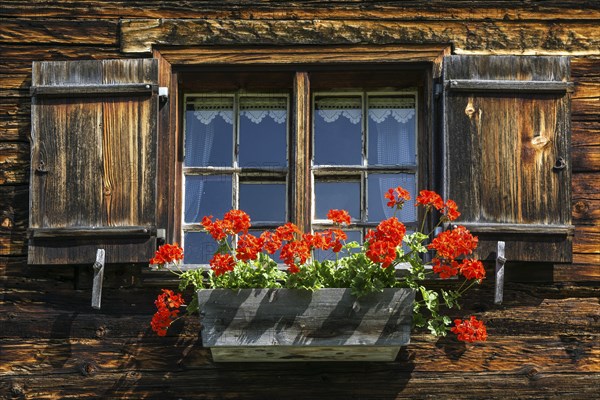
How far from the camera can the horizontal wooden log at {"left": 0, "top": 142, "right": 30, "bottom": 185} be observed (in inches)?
262

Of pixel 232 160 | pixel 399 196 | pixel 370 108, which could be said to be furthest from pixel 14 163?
pixel 399 196

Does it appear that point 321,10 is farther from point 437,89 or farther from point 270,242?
point 270,242

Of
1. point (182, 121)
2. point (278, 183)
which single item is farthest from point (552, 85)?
point (182, 121)

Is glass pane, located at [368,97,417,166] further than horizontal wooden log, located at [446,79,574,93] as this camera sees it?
Yes

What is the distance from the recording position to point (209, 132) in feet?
22.6

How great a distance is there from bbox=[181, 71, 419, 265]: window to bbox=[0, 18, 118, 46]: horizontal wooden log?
480 mm

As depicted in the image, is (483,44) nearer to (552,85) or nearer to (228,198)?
(552,85)

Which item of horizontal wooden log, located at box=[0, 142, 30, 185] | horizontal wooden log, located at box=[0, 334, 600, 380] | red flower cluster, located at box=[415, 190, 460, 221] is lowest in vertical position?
horizontal wooden log, located at box=[0, 334, 600, 380]

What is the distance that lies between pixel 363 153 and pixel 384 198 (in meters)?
0.26

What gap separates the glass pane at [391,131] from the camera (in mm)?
6832

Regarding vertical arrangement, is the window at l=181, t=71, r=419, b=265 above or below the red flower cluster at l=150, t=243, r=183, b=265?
above

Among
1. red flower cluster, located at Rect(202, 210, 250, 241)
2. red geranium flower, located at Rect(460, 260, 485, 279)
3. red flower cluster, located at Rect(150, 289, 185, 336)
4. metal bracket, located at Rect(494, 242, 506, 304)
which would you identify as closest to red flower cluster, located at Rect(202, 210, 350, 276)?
red flower cluster, located at Rect(202, 210, 250, 241)

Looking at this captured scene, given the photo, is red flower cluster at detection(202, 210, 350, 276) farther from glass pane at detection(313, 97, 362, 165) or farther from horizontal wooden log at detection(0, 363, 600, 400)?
glass pane at detection(313, 97, 362, 165)

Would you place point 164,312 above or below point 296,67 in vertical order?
below
